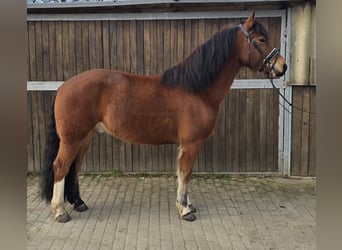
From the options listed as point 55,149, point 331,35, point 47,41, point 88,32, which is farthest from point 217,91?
point 331,35

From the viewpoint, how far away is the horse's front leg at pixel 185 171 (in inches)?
127

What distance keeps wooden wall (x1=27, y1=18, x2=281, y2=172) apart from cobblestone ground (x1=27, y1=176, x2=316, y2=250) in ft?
0.83

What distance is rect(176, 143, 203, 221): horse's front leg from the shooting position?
10.6 feet

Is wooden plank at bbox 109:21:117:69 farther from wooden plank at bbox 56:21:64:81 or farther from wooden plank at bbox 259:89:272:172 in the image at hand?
wooden plank at bbox 259:89:272:172

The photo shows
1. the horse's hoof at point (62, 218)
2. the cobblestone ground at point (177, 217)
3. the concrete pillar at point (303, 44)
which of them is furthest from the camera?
the concrete pillar at point (303, 44)

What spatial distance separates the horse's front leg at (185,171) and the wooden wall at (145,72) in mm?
1338

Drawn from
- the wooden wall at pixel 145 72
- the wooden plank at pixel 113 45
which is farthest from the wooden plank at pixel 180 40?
the wooden plank at pixel 113 45

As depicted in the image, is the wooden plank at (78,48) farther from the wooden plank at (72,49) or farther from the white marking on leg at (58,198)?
the white marking on leg at (58,198)

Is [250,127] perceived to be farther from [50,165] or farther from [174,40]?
[50,165]

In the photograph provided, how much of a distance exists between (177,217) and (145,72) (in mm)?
2001

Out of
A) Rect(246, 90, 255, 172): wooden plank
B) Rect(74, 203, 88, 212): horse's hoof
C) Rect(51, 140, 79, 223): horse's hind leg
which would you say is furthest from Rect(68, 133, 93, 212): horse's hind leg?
Rect(246, 90, 255, 172): wooden plank

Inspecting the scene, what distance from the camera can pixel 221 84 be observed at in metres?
3.33

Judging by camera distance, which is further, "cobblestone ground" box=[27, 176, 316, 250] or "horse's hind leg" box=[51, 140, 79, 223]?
"horse's hind leg" box=[51, 140, 79, 223]

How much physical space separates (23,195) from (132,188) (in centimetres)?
375
